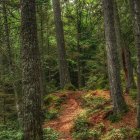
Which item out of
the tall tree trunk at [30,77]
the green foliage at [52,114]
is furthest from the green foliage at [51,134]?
the tall tree trunk at [30,77]

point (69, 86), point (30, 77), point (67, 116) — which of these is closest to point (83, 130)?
point (67, 116)

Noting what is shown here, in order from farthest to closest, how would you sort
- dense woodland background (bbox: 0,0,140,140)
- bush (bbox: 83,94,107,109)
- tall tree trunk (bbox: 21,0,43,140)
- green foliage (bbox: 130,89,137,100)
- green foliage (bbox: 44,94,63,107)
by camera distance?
green foliage (bbox: 44,94,63,107)
bush (bbox: 83,94,107,109)
green foliage (bbox: 130,89,137,100)
dense woodland background (bbox: 0,0,140,140)
tall tree trunk (bbox: 21,0,43,140)

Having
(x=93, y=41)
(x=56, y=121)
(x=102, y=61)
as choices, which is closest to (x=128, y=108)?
(x=56, y=121)

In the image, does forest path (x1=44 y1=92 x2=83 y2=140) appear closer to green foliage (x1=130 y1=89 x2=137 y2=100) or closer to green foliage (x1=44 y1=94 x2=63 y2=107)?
green foliage (x1=44 y1=94 x2=63 y2=107)

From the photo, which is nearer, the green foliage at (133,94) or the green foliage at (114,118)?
the green foliage at (114,118)

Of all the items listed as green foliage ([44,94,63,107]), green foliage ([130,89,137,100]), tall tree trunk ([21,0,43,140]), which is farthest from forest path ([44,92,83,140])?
tall tree trunk ([21,0,43,140])

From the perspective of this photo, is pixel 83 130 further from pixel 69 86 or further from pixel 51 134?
pixel 69 86

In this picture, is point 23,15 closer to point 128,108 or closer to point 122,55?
point 128,108

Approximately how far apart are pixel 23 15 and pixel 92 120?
5992mm

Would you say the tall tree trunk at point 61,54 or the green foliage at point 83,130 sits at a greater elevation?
the tall tree trunk at point 61,54

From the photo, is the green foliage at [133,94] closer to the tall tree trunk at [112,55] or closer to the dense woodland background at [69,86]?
the dense woodland background at [69,86]

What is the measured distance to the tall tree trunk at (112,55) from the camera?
13.0m

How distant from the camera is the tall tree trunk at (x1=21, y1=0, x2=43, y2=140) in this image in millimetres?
9258

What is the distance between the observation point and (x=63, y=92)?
63.8 ft
